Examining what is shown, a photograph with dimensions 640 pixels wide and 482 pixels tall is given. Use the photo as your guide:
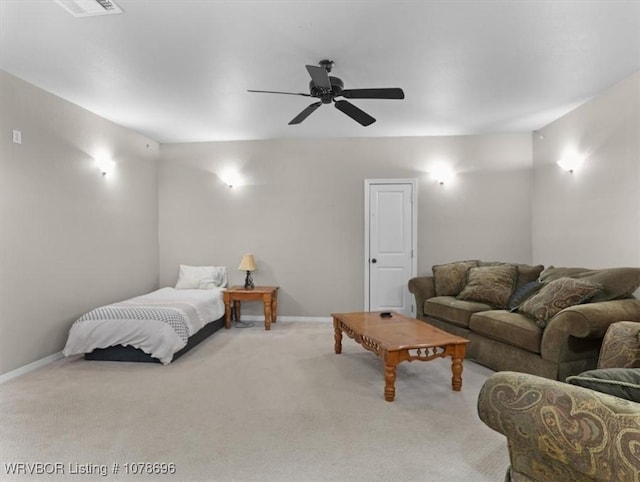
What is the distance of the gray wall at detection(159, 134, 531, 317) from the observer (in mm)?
5137

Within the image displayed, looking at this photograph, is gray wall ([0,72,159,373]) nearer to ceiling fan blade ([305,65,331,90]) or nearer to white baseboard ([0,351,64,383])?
white baseboard ([0,351,64,383])

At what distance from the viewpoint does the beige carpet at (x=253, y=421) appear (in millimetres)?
1953

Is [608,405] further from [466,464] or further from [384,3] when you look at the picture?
[384,3]

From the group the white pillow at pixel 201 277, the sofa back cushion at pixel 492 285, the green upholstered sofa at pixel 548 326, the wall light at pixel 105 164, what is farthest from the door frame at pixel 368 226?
the wall light at pixel 105 164

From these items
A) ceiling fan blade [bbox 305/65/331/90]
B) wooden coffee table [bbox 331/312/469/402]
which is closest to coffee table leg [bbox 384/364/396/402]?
wooden coffee table [bbox 331/312/469/402]

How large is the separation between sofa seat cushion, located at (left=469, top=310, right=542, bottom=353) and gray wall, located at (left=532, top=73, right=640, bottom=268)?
1244mm

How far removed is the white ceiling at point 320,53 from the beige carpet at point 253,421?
108 inches

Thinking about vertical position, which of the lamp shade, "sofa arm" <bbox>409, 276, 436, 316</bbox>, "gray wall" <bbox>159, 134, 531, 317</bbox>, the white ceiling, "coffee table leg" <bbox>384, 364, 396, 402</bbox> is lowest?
"coffee table leg" <bbox>384, 364, 396, 402</bbox>

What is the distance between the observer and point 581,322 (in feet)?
8.58

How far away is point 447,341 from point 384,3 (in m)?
2.48

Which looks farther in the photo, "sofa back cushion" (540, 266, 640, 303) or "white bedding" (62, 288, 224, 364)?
"white bedding" (62, 288, 224, 364)

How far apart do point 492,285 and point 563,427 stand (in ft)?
10.4

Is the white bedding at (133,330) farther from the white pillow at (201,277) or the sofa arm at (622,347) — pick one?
the sofa arm at (622,347)

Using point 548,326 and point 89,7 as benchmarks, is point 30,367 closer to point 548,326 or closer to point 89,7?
point 89,7
